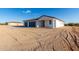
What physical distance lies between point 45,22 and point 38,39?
36 centimetres

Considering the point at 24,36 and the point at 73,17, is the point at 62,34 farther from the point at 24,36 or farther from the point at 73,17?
the point at 24,36

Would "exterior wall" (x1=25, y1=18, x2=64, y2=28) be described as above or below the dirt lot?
above

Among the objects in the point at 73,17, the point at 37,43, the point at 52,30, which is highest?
the point at 73,17

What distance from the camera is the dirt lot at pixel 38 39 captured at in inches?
131

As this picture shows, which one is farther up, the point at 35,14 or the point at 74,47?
the point at 35,14

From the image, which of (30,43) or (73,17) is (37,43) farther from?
(73,17)

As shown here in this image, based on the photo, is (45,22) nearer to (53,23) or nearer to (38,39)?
(53,23)

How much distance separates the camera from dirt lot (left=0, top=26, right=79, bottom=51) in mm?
3322

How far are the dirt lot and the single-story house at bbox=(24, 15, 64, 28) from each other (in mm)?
85

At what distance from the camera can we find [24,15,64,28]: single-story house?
336 cm

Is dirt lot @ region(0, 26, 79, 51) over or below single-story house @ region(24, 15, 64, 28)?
below

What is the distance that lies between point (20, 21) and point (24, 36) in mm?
284
